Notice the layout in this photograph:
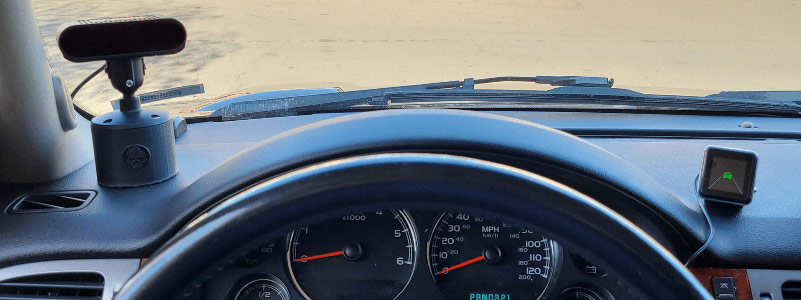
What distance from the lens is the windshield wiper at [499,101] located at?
3305 millimetres

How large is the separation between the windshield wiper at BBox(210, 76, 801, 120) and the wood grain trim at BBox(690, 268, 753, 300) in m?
1.19

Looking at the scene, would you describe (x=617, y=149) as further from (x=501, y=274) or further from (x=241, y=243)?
(x=241, y=243)

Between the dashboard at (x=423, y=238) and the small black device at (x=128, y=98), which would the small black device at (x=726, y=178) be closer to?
the dashboard at (x=423, y=238)

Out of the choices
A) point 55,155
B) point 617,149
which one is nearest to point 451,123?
point 617,149

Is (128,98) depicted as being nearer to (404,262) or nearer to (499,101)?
(404,262)

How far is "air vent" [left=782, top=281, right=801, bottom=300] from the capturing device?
2.33 meters

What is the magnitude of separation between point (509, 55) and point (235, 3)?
1.69m

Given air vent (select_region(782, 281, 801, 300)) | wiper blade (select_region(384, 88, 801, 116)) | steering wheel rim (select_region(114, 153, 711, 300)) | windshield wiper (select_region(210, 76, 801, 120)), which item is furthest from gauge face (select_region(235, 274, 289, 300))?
air vent (select_region(782, 281, 801, 300))

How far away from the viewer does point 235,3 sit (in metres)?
4.91

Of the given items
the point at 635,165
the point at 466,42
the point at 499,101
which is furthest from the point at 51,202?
the point at 466,42

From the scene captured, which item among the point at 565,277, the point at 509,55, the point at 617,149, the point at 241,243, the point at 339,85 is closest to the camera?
the point at 241,243

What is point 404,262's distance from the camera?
7.50ft

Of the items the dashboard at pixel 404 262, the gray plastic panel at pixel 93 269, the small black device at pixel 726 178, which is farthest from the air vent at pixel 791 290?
the gray plastic panel at pixel 93 269

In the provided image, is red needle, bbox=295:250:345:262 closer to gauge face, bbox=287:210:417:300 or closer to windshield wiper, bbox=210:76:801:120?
gauge face, bbox=287:210:417:300
